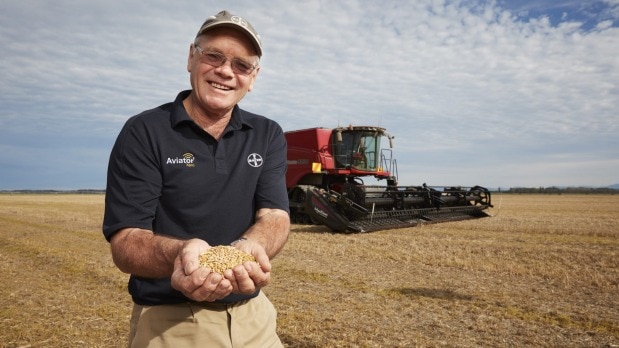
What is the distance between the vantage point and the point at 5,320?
5117 millimetres

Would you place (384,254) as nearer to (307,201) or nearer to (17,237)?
(307,201)

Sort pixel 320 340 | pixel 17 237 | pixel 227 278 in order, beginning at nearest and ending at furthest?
1. pixel 227 278
2. pixel 320 340
3. pixel 17 237

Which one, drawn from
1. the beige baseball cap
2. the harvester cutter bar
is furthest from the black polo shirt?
the harvester cutter bar

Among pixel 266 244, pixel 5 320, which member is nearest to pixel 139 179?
pixel 266 244

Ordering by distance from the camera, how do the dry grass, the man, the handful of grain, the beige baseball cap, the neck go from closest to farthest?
the handful of grain → the man → the beige baseball cap → the neck → the dry grass

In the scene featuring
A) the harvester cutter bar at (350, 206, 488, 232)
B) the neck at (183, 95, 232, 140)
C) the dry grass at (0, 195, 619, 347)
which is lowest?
the dry grass at (0, 195, 619, 347)

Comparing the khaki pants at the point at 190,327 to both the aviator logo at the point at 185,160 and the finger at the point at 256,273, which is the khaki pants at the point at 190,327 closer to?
the finger at the point at 256,273

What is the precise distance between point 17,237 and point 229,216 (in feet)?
42.1

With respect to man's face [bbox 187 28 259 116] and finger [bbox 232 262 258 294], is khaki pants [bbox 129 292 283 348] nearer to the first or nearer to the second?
finger [bbox 232 262 258 294]

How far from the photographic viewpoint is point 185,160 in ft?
5.88

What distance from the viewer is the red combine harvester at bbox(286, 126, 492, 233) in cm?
1363

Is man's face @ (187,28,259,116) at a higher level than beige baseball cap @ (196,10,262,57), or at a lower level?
lower

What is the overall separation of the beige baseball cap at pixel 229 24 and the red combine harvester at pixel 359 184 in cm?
1144

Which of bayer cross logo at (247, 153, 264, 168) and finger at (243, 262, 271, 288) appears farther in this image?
bayer cross logo at (247, 153, 264, 168)
